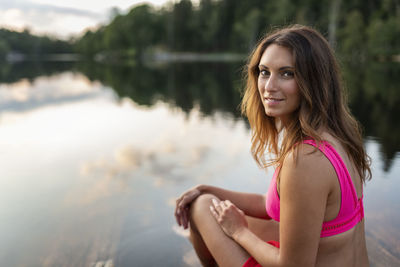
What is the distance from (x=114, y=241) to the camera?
Result: 9.14ft

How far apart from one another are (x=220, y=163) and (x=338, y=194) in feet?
11.5

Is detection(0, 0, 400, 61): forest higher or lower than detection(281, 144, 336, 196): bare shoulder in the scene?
higher

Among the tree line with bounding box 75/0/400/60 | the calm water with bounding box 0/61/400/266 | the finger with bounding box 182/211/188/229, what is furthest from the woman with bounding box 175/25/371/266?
the tree line with bounding box 75/0/400/60

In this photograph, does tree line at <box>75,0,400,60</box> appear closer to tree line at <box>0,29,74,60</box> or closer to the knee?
the knee

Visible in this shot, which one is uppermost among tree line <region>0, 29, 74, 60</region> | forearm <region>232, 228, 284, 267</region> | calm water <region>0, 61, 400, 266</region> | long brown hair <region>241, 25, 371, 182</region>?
tree line <region>0, 29, 74, 60</region>

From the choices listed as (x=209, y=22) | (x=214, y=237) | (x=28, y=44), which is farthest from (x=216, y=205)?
(x=28, y=44)

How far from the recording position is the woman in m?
1.29

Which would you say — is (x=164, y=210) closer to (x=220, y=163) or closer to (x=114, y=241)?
(x=114, y=241)

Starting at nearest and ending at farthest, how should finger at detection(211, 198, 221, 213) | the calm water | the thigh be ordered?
the thigh
finger at detection(211, 198, 221, 213)
the calm water

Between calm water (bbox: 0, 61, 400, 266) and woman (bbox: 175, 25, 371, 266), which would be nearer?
woman (bbox: 175, 25, 371, 266)

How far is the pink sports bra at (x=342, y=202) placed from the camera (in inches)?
51.5

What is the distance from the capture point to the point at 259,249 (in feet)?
5.18

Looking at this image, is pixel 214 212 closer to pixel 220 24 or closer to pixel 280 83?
pixel 280 83

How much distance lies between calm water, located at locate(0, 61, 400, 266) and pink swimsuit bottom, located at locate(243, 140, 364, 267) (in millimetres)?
1055
